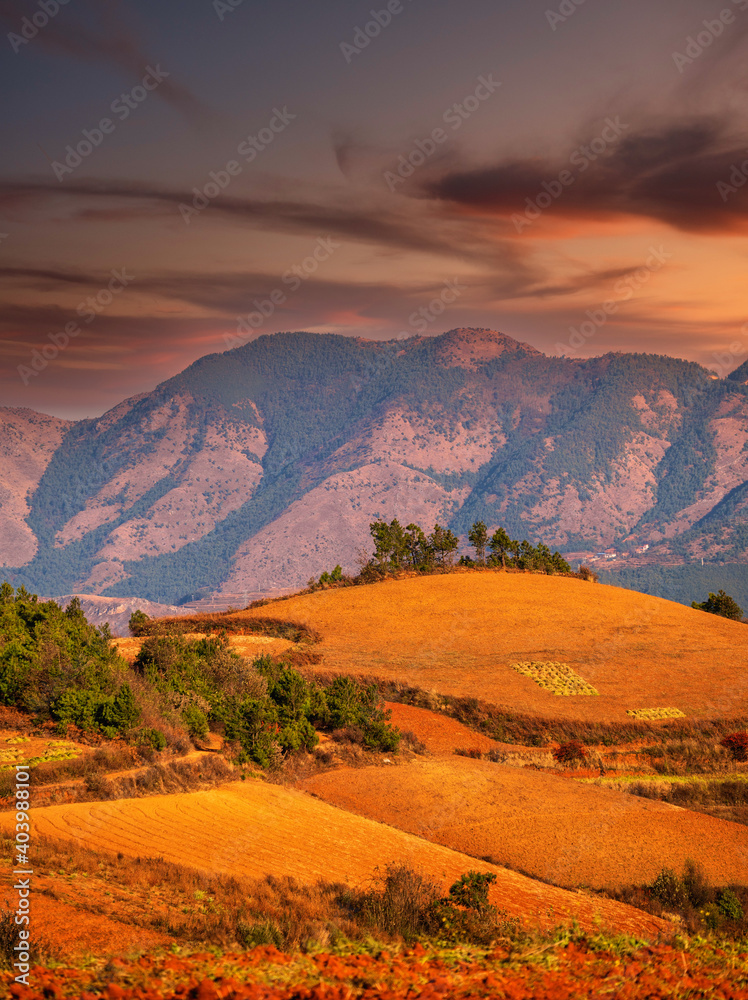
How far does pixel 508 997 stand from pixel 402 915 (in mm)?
3008

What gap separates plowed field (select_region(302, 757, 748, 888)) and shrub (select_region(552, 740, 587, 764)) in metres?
4.90

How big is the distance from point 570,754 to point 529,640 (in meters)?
21.2

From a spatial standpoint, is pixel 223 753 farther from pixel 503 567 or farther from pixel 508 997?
pixel 503 567

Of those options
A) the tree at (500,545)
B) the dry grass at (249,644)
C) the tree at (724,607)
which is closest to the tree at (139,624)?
the dry grass at (249,644)

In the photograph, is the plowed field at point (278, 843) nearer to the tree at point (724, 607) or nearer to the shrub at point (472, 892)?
the shrub at point (472, 892)

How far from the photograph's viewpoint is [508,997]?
8047 mm

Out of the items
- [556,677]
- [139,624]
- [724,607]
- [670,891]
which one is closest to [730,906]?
[670,891]

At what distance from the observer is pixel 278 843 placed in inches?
591

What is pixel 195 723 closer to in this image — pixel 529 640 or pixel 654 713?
pixel 654 713

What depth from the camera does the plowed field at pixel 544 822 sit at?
16109 millimetres

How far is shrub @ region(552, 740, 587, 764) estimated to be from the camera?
2847 centimetres

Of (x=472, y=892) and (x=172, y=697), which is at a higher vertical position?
(x=172, y=697)

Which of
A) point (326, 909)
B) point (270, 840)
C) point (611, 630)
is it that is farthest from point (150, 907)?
point (611, 630)

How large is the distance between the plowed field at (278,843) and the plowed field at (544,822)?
Answer: 5.01ft
